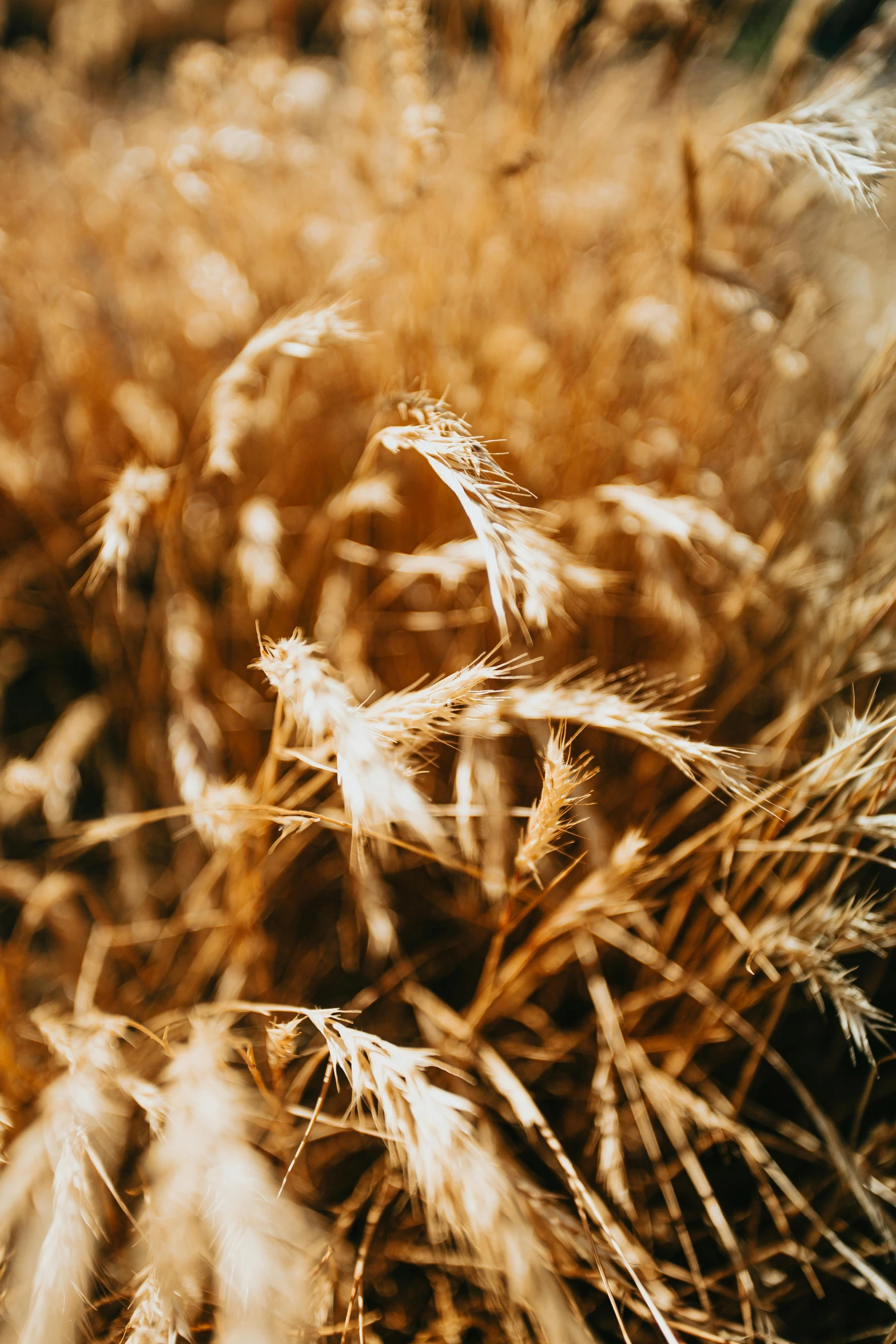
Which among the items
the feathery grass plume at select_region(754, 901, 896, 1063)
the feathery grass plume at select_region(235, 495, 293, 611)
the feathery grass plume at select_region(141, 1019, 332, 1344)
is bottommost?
the feathery grass plume at select_region(141, 1019, 332, 1344)

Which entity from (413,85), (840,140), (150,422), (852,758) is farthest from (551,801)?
(150,422)

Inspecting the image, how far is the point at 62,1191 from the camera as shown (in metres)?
0.51

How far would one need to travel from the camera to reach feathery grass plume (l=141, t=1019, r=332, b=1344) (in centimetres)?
43

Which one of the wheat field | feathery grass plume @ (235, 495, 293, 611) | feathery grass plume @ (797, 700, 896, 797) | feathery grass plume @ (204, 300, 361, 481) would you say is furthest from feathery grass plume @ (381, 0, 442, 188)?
feathery grass plume @ (797, 700, 896, 797)

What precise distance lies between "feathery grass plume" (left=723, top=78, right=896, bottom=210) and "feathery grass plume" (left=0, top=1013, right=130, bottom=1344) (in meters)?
1.09

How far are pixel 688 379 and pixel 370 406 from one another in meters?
0.55

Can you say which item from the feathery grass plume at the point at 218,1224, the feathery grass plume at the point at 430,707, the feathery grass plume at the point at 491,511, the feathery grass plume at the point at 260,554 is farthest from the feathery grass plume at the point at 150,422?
the feathery grass plume at the point at 218,1224

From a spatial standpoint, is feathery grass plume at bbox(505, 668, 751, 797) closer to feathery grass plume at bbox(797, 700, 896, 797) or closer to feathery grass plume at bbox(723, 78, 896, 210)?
feathery grass plume at bbox(797, 700, 896, 797)

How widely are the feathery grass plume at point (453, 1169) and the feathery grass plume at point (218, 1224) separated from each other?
0.31 feet

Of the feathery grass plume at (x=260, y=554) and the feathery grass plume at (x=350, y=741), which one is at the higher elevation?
the feathery grass plume at (x=350, y=741)

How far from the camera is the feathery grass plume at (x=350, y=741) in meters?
0.46

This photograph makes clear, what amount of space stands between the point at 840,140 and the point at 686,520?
16.1 inches

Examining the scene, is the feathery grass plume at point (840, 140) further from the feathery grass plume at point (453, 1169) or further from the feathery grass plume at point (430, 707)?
the feathery grass plume at point (453, 1169)

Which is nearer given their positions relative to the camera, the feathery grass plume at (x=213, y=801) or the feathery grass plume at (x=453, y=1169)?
the feathery grass plume at (x=453, y=1169)
